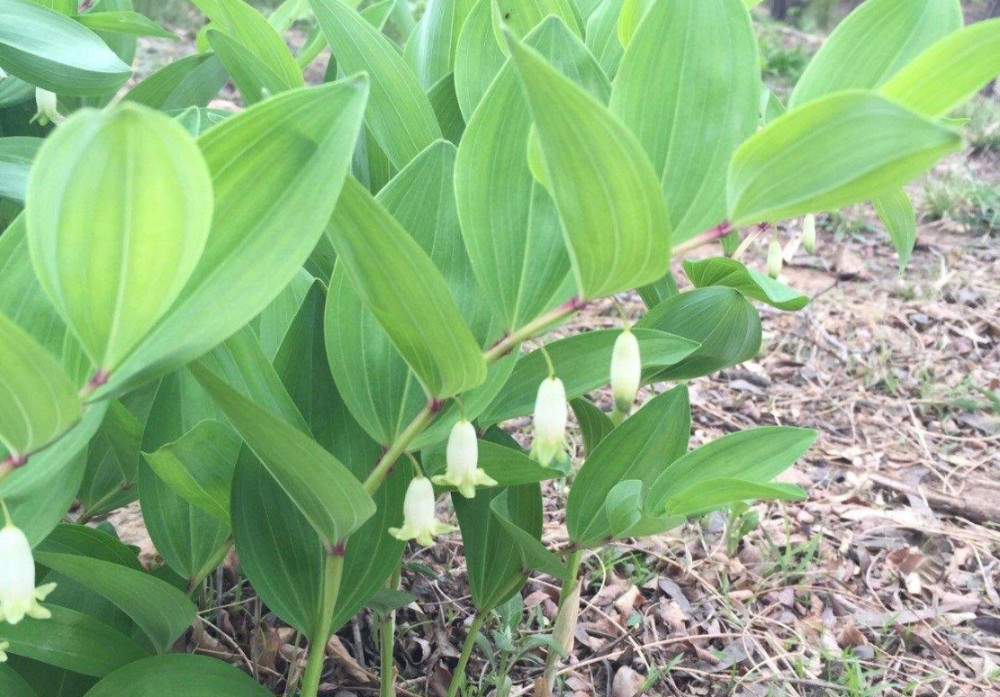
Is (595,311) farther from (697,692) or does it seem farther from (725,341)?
(725,341)

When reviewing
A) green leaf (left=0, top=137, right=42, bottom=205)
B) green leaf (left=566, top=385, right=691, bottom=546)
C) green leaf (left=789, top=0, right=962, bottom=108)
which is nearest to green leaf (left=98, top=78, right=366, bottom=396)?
green leaf (left=0, top=137, right=42, bottom=205)

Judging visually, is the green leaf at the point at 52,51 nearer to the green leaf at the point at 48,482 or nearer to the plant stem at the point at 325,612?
the green leaf at the point at 48,482

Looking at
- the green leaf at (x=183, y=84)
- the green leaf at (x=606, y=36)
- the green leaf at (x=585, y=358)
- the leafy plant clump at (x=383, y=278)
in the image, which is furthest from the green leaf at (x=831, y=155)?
the green leaf at (x=183, y=84)

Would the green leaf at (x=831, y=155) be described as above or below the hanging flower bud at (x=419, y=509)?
above

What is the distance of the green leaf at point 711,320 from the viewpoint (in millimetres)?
1217

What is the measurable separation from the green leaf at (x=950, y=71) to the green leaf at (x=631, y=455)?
59cm

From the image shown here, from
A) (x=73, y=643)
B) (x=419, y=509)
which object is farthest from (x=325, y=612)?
(x=73, y=643)

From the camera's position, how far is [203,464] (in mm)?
990

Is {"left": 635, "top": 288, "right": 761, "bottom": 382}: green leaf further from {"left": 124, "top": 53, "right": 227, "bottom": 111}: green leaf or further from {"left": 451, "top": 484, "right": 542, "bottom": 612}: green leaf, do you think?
{"left": 124, "top": 53, "right": 227, "bottom": 111}: green leaf

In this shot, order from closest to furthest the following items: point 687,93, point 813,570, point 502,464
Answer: point 687,93 < point 502,464 < point 813,570

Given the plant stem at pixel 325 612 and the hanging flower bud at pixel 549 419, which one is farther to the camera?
the plant stem at pixel 325 612

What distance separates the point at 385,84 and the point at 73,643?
0.74m

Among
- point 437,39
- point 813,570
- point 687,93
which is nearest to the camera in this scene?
point 687,93

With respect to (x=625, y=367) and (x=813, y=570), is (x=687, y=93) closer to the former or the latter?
(x=625, y=367)
